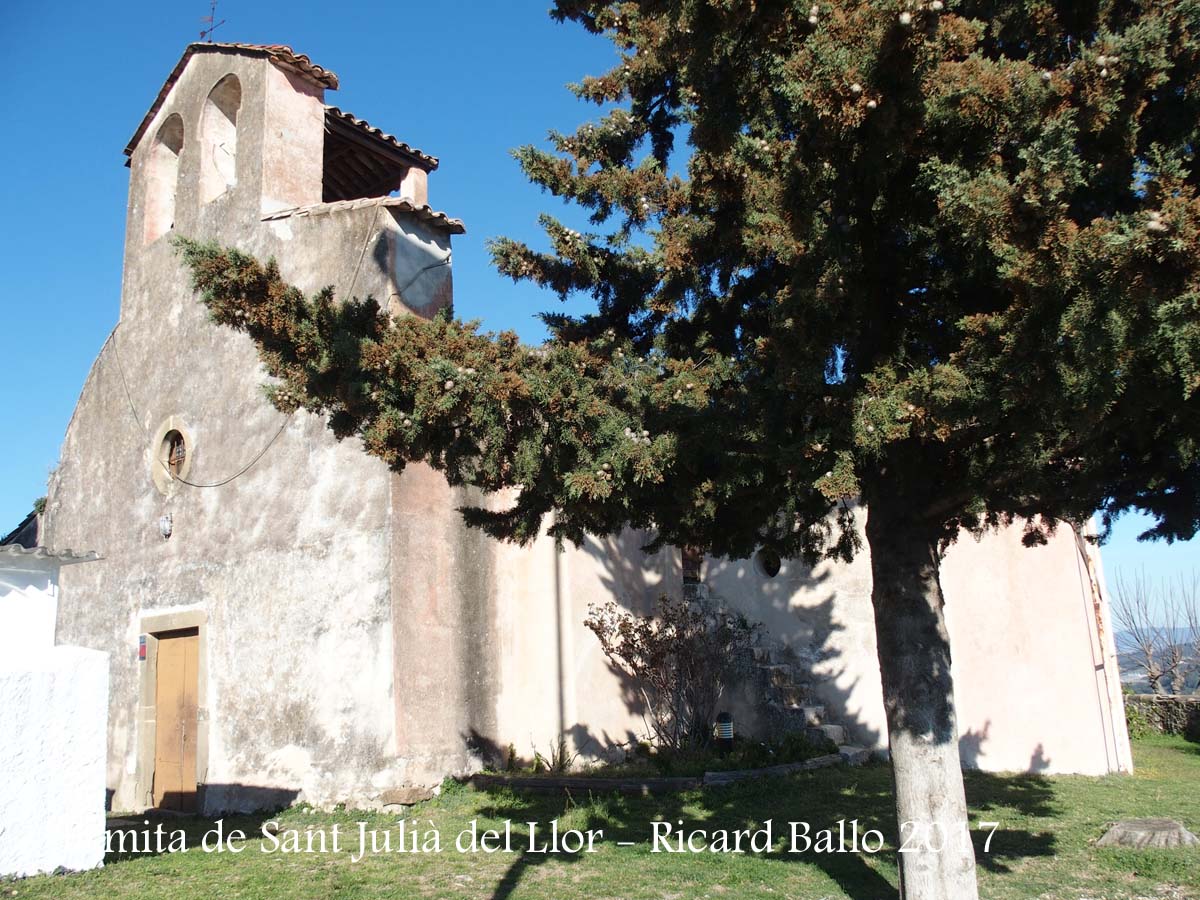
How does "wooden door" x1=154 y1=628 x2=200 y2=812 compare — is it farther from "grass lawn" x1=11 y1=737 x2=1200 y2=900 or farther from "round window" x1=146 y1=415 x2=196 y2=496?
"round window" x1=146 y1=415 x2=196 y2=496

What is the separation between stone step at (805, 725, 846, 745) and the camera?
11.6m

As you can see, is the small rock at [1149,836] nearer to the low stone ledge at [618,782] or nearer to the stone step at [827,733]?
the low stone ledge at [618,782]

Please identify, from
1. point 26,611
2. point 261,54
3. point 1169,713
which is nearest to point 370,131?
point 261,54

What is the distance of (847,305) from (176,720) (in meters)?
9.94

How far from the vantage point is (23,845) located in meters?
6.46

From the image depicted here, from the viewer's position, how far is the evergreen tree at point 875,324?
3998 millimetres

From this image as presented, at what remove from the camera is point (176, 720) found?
37.6 feet

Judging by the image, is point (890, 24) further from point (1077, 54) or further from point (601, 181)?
point (601, 181)

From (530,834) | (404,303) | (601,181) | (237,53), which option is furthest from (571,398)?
(237,53)

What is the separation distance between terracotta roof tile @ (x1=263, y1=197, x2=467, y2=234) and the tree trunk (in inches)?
263

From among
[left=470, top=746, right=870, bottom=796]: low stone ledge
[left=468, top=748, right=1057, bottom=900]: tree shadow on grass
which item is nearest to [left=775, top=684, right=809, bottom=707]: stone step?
[left=468, top=748, right=1057, bottom=900]: tree shadow on grass

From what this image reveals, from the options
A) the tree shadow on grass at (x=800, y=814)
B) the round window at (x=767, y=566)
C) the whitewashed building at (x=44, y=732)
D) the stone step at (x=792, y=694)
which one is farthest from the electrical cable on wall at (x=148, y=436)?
the stone step at (x=792, y=694)

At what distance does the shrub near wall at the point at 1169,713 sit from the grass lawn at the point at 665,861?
24.6 ft

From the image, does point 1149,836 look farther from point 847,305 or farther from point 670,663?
point 670,663
